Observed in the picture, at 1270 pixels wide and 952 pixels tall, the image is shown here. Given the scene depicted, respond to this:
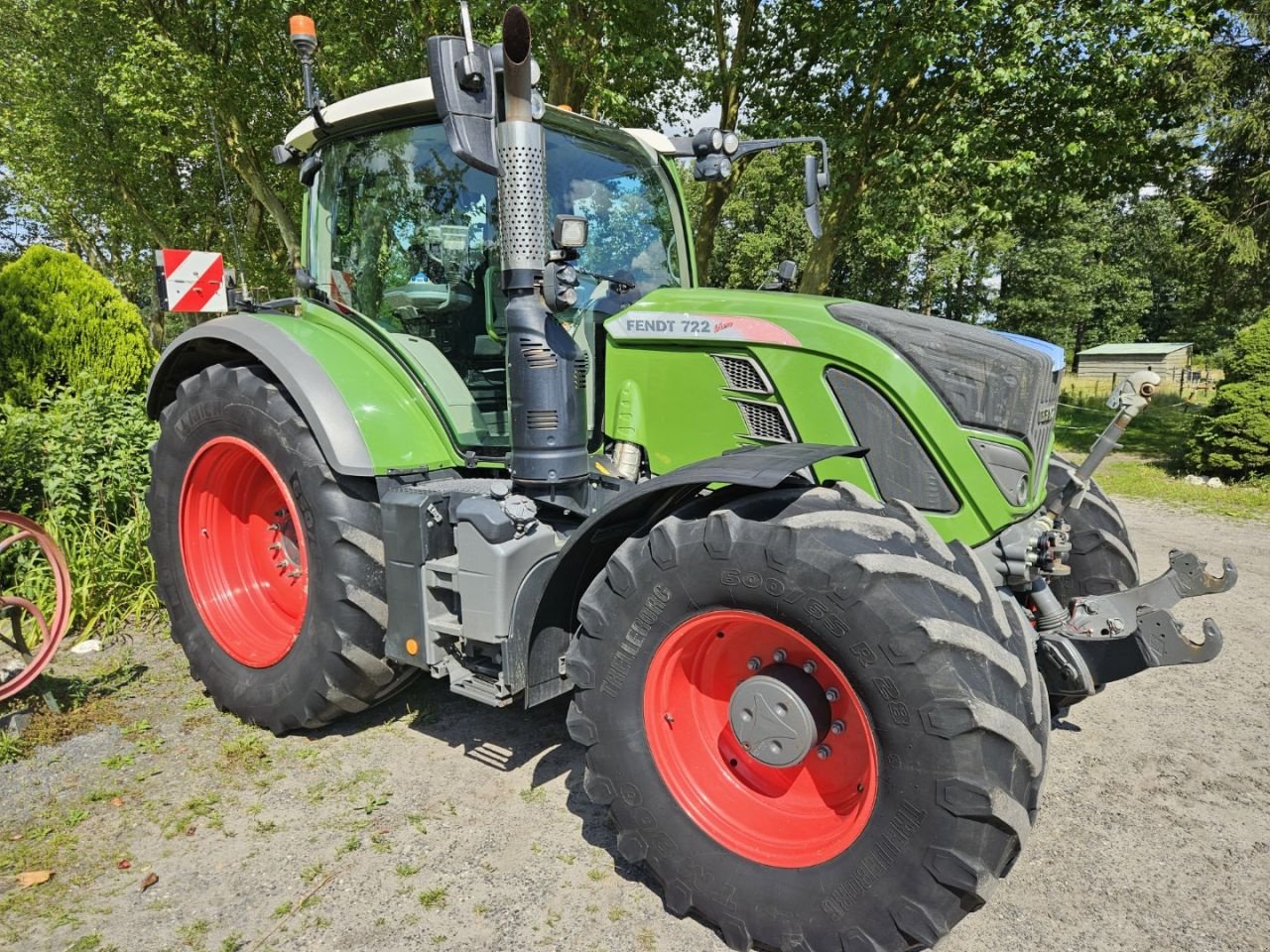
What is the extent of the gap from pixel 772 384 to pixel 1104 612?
4.48 feet

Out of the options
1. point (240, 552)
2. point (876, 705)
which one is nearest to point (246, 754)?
point (240, 552)

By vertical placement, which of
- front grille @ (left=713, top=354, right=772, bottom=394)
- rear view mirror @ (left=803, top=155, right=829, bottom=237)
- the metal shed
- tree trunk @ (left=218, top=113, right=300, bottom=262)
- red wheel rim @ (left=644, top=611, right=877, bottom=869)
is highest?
tree trunk @ (left=218, top=113, right=300, bottom=262)

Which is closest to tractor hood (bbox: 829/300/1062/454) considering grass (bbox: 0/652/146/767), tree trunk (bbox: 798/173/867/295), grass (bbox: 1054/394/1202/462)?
grass (bbox: 0/652/146/767)

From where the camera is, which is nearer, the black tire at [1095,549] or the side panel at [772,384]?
the side panel at [772,384]

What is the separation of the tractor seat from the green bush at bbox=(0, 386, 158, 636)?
268 cm

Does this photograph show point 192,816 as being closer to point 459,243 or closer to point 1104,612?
point 459,243

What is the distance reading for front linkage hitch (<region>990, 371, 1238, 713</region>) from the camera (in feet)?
8.17

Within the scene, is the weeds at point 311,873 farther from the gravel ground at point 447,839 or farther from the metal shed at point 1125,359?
the metal shed at point 1125,359

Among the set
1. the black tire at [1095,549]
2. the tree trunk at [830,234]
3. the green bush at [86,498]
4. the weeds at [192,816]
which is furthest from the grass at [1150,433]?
the weeds at [192,816]

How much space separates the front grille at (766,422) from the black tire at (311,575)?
1.48m

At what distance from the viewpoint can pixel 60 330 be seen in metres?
5.78

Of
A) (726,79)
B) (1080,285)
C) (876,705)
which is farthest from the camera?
(1080,285)

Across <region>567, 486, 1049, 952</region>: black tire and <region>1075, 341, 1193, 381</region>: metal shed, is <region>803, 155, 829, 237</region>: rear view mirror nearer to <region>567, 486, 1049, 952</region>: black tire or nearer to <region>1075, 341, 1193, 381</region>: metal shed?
<region>567, 486, 1049, 952</region>: black tire

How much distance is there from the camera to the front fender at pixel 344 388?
2969 millimetres
